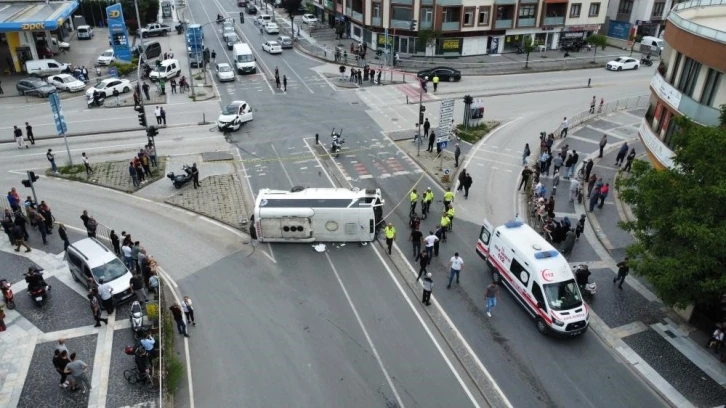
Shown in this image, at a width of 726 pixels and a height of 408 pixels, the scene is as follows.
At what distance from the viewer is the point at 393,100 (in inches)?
1790

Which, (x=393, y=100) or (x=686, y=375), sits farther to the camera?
(x=393, y=100)

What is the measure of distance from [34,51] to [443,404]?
5537 cm

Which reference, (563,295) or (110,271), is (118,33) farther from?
(563,295)

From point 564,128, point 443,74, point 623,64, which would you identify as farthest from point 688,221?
point 623,64

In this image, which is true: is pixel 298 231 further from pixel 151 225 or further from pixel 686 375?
pixel 686 375

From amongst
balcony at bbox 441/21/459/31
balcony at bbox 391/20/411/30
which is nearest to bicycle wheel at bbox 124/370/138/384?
balcony at bbox 391/20/411/30

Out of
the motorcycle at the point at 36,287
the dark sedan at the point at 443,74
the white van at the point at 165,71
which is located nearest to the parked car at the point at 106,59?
the white van at the point at 165,71

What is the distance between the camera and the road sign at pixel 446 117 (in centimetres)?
3341

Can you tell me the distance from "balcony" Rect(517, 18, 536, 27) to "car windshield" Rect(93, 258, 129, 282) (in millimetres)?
53145

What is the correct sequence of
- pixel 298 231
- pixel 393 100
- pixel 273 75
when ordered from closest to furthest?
pixel 298 231, pixel 393 100, pixel 273 75

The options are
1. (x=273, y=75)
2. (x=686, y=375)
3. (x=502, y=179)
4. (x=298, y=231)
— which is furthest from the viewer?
(x=273, y=75)

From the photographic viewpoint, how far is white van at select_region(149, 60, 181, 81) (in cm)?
4887

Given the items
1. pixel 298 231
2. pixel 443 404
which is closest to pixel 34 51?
pixel 298 231

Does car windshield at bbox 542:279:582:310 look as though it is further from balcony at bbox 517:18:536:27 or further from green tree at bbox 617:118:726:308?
balcony at bbox 517:18:536:27
